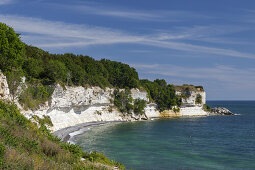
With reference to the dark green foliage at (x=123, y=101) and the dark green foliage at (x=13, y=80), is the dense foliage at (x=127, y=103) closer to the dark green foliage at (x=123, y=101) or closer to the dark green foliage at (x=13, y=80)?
the dark green foliage at (x=123, y=101)

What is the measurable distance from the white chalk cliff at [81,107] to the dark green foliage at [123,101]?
6.35 feet

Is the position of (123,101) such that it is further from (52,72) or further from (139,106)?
(52,72)

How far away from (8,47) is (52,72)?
62.7 feet

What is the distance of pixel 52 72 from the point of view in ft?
176

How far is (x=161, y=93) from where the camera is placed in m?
109

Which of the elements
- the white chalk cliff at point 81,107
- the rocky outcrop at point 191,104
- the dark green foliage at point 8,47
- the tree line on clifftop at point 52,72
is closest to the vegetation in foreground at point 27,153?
the white chalk cliff at point 81,107

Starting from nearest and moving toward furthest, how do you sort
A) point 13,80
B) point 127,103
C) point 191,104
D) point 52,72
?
point 13,80, point 52,72, point 127,103, point 191,104

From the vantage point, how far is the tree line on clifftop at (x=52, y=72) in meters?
35.8

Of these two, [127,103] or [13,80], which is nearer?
[13,80]

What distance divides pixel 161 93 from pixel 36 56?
63.5 m

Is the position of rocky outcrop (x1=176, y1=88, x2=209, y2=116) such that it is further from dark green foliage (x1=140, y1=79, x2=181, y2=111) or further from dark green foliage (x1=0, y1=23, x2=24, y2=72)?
dark green foliage (x1=0, y1=23, x2=24, y2=72)

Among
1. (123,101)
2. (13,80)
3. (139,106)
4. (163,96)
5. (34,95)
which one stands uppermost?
(13,80)

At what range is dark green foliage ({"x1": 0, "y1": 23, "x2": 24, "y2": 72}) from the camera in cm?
3412

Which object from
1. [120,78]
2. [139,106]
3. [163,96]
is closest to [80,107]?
[139,106]
